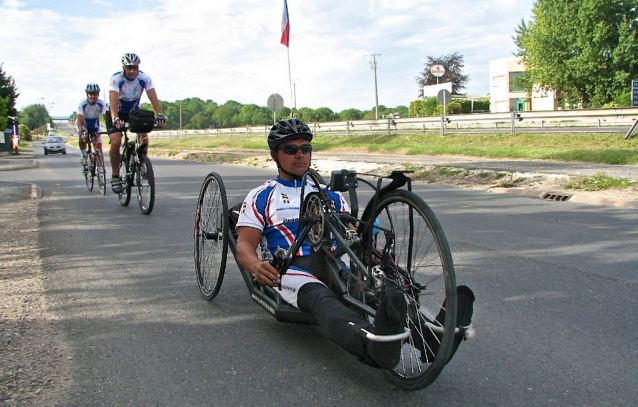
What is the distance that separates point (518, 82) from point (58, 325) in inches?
2022

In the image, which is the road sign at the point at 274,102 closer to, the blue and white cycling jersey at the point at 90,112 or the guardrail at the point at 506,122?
the guardrail at the point at 506,122

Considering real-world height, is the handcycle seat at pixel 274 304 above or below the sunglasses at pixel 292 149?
below

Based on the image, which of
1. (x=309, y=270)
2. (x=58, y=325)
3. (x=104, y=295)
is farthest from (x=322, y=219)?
(x=104, y=295)

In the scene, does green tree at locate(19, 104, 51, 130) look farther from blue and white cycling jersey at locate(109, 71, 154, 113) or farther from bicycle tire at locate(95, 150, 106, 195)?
blue and white cycling jersey at locate(109, 71, 154, 113)

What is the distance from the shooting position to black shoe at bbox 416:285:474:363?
2.71 m

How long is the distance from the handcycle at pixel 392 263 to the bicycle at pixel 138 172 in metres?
5.51

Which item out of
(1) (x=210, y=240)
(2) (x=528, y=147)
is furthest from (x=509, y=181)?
(2) (x=528, y=147)

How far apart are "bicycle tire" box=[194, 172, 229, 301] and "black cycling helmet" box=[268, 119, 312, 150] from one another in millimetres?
774

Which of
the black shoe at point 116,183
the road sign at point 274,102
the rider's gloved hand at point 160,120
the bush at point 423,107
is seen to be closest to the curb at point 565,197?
the rider's gloved hand at point 160,120

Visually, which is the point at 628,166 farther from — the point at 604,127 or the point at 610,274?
the point at 604,127

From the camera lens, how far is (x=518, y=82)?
51.2 m

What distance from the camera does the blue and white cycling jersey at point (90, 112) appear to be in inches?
453

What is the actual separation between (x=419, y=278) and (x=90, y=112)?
9.92 metres

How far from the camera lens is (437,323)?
9.14 feet
